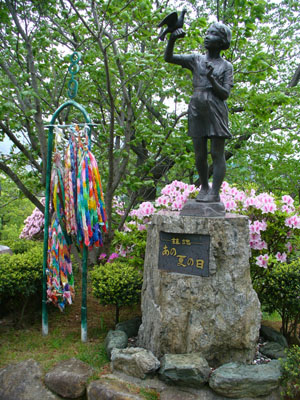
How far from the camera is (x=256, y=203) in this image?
4367 mm

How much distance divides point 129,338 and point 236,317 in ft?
4.58

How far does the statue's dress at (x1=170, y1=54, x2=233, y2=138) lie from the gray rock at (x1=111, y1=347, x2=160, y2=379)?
232 cm

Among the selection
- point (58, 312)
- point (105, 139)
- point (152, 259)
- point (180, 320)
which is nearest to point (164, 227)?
point (152, 259)

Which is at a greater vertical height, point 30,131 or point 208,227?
point 30,131

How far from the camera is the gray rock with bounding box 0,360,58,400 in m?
3.21

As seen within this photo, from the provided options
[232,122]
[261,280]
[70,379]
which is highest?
[232,122]

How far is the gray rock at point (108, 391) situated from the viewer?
2.95 m

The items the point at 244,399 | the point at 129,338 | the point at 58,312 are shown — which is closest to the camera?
the point at 244,399

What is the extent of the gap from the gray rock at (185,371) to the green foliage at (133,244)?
1671 mm

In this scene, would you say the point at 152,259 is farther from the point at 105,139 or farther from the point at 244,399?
the point at 105,139

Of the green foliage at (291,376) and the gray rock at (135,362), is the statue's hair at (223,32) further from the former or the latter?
the gray rock at (135,362)

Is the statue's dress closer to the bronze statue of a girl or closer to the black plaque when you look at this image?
the bronze statue of a girl

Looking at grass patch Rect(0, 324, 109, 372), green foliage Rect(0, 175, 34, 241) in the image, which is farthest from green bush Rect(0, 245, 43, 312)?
green foliage Rect(0, 175, 34, 241)

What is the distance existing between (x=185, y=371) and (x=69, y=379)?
1.10 m
